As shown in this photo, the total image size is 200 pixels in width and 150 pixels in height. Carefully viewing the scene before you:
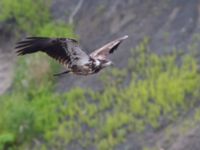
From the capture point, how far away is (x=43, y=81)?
18047 millimetres

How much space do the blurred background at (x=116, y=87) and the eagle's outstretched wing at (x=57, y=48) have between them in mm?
3571

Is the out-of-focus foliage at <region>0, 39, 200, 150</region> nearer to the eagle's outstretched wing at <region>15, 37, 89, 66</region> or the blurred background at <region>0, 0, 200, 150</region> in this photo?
the blurred background at <region>0, 0, 200, 150</region>

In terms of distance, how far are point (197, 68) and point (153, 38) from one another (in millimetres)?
1370

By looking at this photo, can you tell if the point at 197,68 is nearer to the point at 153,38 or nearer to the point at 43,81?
the point at 153,38

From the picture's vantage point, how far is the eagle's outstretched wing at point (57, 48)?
1170 cm

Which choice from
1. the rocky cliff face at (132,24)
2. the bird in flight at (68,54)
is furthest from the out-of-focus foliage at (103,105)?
the bird in flight at (68,54)

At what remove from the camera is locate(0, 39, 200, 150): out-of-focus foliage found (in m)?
15.9

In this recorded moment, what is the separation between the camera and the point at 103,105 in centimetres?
1664

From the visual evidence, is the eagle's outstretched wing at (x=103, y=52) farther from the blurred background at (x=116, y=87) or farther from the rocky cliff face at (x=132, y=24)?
the rocky cliff face at (x=132, y=24)

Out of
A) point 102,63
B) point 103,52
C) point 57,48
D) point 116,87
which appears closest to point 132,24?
point 116,87

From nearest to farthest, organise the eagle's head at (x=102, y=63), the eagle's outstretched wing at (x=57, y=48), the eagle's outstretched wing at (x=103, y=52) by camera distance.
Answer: the eagle's head at (x=102, y=63) < the eagle's outstretched wing at (x=57, y=48) < the eagle's outstretched wing at (x=103, y=52)

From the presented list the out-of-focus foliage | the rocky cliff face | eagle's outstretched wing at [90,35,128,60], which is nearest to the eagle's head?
eagle's outstretched wing at [90,35,128,60]

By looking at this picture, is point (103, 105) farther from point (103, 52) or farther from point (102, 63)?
point (102, 63)

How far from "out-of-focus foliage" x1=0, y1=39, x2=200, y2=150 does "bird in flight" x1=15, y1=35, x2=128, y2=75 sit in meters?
4.04
